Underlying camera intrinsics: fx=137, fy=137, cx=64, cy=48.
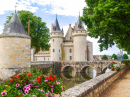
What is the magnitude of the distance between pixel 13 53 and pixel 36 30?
43.2ft

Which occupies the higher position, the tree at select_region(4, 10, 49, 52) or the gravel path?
the tree at select_region(4, 10, 49, 52)

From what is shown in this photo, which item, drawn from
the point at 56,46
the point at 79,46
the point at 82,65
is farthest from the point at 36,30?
the point at 79,46

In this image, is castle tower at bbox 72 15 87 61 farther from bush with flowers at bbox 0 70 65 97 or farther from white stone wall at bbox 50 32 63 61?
bush with flowers at bbox 0 70 65 97

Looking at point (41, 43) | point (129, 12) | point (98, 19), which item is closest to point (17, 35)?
point (98, 19)

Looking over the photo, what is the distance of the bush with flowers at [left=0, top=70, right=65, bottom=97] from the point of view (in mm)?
1992

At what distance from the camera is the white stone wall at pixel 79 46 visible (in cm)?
3403

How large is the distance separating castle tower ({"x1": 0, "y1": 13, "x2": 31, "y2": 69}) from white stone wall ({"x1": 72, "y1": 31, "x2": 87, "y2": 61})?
23.4 meters

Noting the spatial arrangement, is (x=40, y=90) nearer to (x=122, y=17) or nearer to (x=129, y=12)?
(x=129, y=12)

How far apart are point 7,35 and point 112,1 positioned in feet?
27.8

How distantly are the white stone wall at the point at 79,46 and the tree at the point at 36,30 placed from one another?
477 inches

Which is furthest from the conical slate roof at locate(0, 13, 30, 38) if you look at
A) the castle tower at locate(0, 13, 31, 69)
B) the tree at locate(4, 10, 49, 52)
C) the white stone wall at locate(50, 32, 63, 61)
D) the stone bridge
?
the white stone wall at locate(50, 32, 63, 61)

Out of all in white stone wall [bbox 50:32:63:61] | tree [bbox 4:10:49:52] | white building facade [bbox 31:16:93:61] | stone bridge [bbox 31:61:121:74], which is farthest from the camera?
white stone wall [bbox 50:32:63:61]

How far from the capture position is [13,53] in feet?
35.7

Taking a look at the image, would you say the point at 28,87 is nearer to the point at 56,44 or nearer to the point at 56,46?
the point at 56,46
